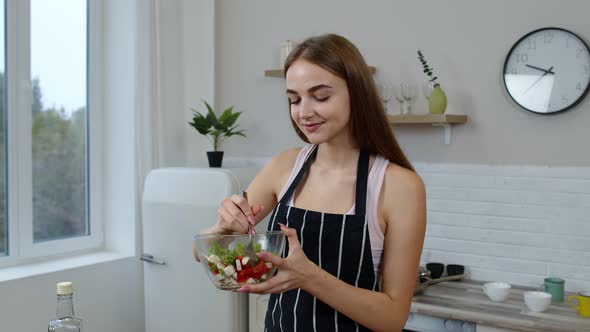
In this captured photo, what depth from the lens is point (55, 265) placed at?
10.6 ft

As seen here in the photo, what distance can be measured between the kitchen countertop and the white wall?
64 centimetres

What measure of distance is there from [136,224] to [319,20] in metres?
1.51

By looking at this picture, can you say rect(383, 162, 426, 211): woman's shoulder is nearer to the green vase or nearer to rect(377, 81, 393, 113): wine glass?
the green vase

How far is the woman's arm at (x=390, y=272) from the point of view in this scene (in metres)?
1.32

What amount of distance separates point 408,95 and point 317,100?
1.78 m

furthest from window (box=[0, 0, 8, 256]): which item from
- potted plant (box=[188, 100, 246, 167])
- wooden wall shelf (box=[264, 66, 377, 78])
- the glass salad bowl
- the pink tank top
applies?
the pink tank top

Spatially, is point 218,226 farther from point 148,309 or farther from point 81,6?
point 81,6

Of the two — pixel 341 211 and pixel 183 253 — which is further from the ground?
pixel 341 211

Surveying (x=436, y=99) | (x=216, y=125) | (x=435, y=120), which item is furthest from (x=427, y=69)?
(x=216, y=125)

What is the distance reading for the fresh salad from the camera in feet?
4.28

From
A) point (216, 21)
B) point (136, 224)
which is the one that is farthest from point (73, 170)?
point (216, 21)

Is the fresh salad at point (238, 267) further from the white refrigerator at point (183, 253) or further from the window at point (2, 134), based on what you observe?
the window at point (2, 134)

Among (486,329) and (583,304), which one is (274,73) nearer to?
(486,329)

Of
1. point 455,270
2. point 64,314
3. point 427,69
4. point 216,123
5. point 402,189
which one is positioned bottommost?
point 455,270
